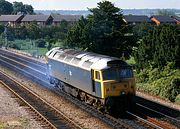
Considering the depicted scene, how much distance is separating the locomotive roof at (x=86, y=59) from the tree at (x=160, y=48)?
8.89 metres

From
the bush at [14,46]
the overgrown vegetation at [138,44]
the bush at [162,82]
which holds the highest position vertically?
the overgrown vegetation at [138,44]

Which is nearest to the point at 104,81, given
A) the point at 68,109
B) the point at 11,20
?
the point at 68,109

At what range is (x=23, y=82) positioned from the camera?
37094mm

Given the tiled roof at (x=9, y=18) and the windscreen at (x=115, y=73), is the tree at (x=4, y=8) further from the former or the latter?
the windscreen at (x=115, y=73)

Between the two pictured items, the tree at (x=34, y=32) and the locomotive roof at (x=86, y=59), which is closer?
the locomotive roof at (x=86, y=59)

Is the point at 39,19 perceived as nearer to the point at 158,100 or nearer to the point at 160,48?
the point at 160,48

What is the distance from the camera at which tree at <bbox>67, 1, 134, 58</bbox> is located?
144ft

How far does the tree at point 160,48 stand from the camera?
3403 cm

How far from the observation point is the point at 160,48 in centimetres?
3519

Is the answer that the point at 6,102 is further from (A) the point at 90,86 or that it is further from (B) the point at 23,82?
(B) the point at 23,82

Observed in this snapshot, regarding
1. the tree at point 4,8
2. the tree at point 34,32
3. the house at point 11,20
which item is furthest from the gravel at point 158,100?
the tree at point 4,8

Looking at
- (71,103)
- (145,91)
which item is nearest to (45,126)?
(71,103)

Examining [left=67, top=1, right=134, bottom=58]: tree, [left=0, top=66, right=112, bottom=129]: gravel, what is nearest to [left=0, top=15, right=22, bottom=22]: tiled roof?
[left=67, top=1, right=134, bottom=58]: tree

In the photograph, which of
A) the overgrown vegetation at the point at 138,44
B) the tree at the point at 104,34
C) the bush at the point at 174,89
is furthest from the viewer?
the tree at the point at 104,34
